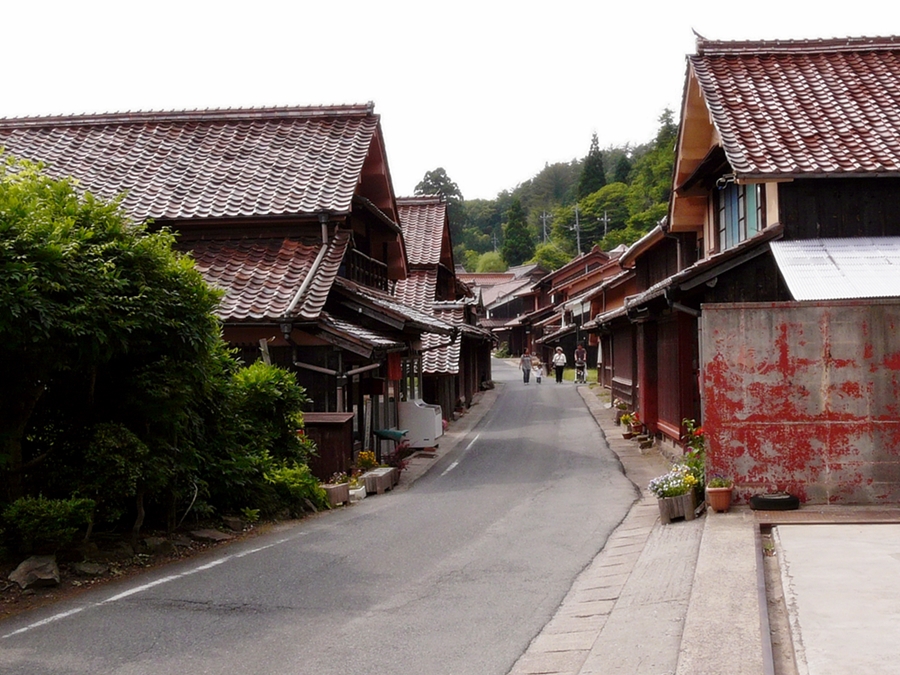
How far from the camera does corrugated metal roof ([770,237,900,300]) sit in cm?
1130

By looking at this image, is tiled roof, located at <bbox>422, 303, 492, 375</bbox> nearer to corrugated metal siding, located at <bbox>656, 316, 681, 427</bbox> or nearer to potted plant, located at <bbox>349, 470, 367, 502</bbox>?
corrugated metal siding, located at <bbox>656, 316, 681, 427</bbox>

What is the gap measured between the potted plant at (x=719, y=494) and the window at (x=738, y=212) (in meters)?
5.02

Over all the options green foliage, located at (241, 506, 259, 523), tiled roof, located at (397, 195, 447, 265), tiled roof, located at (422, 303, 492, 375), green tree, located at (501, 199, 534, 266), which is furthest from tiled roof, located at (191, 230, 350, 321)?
green tree, located at (501, 199, 534, 266)

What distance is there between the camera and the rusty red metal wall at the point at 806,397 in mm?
10844

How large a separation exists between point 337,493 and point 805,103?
10548mm

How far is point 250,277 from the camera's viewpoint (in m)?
18.1

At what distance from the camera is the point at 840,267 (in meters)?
12.3

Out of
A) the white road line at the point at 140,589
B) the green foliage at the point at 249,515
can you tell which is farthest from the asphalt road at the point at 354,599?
the green foliage at the point at 249,515

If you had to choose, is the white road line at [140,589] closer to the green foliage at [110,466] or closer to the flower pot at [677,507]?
the green foliage at [110,466]

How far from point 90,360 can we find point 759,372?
7.87m

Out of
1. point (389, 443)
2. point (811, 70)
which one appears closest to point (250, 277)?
point (389, 443)

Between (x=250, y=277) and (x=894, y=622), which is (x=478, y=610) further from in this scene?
(x=250, y=277)

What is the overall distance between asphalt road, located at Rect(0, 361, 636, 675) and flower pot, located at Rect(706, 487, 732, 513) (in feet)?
4.95

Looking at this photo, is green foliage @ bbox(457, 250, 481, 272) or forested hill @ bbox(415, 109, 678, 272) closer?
forested hill @ bbox(415, 109, 678, 272)
